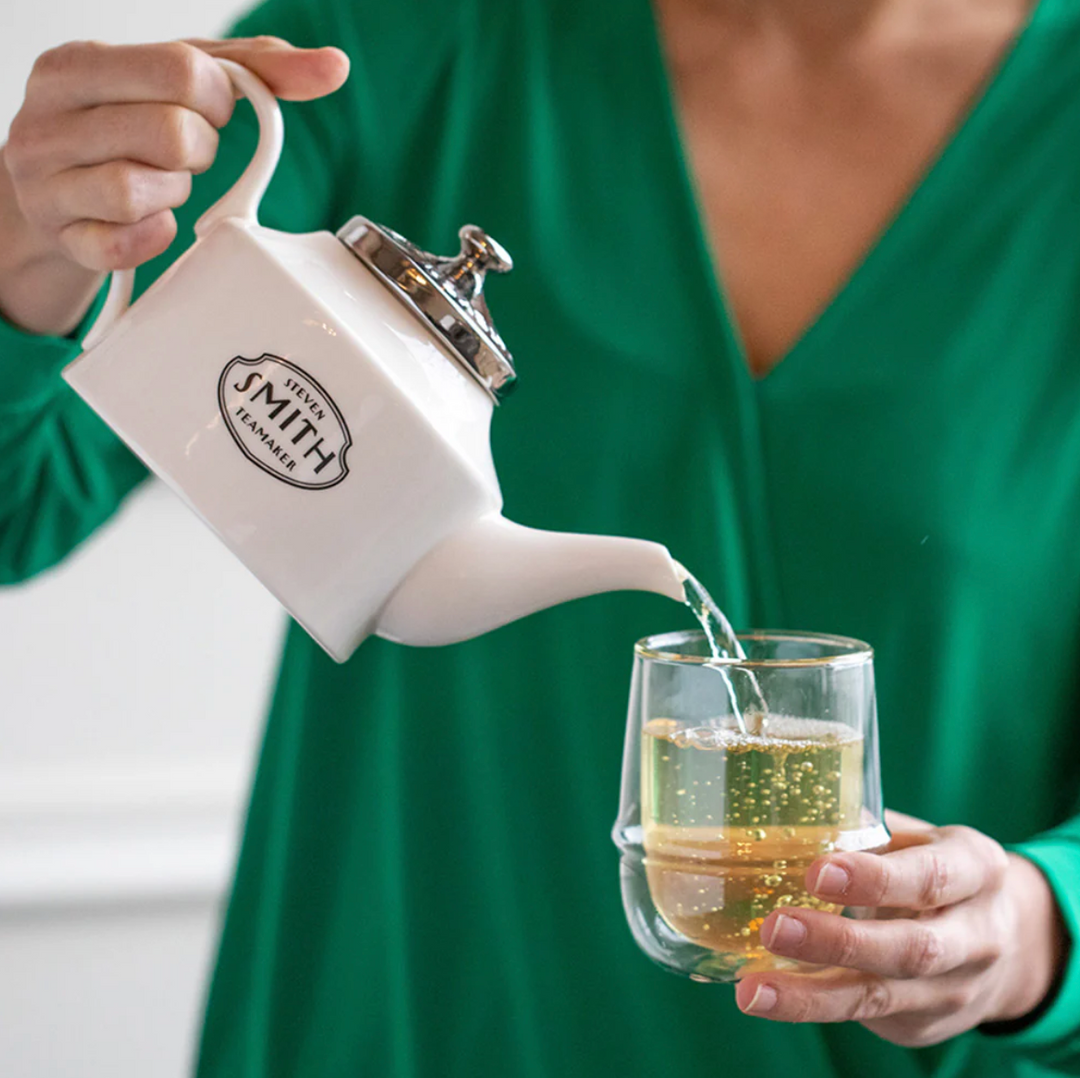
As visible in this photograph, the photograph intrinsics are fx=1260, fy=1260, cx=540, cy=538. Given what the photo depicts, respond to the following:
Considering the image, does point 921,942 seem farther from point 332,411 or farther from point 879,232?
point 879,232

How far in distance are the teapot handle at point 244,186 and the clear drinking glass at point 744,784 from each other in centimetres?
28

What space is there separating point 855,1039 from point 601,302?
20.6 inches

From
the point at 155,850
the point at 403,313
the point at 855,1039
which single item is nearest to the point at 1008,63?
the point at 403,313

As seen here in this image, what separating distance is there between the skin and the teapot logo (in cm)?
11

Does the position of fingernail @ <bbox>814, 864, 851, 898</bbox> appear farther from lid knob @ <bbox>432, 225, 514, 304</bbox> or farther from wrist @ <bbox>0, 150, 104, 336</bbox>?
wrist @ <bbox>0, 150, 104, 336</bbox>

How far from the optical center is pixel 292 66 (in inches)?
24.3

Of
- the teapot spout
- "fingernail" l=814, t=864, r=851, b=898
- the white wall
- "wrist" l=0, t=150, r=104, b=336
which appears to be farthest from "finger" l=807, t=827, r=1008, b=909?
the white wall

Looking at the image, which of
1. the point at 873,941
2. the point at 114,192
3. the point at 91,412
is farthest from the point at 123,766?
the point at 873,941

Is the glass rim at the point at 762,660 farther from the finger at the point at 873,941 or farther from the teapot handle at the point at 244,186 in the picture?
the teapot handle at the point at 244,186

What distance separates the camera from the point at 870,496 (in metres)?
0.82

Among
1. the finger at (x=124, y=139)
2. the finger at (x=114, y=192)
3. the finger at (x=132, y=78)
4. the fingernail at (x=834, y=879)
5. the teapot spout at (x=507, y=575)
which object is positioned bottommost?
the fingernail at (x=834, y=879)

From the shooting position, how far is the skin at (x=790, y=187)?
0.58 m

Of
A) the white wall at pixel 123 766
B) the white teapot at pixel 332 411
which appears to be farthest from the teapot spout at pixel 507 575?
the white wall at pixel 123 766

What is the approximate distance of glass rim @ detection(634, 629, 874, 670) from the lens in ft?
1.87
